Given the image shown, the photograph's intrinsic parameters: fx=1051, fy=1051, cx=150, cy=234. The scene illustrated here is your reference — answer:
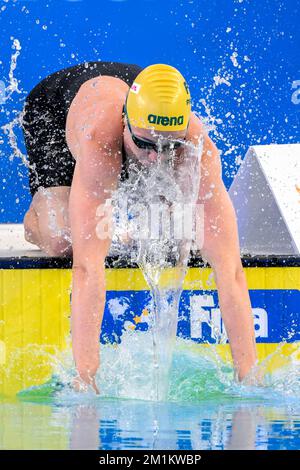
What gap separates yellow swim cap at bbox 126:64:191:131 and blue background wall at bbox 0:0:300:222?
2408 mm

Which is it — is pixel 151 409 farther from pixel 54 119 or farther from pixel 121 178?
pixel 54 119

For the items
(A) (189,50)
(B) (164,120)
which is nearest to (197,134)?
(B) (164,120)

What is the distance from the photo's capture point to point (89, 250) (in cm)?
299

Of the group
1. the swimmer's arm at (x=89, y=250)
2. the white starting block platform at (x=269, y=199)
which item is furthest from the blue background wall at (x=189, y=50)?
the swimmer's arm at (x=89, y=250)

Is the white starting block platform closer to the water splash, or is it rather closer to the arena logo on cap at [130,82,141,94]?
the water splash

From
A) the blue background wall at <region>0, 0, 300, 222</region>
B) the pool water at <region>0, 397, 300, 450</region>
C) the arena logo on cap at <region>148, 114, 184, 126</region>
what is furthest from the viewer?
the blue background wall at <region>0, 0, 300, 222</region>

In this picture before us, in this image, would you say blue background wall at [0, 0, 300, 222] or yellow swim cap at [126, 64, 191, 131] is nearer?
yellow swim cap at [126, 64, 191, 131]

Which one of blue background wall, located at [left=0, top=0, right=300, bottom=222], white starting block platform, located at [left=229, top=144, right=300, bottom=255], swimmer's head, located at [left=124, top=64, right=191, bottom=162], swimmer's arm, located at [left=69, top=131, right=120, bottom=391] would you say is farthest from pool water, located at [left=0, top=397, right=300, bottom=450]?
blue background wall, located at [left=0, top=0, right=300, bottom=222]

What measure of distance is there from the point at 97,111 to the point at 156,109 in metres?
0.35

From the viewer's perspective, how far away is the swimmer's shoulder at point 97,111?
309 cm

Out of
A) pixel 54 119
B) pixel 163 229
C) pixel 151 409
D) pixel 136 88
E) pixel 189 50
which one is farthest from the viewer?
pixel 189 50

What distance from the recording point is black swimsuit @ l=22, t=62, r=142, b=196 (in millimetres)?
3775

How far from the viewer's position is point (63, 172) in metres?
3.81
